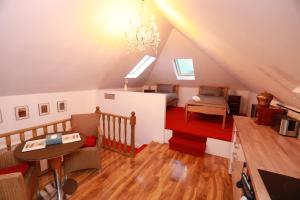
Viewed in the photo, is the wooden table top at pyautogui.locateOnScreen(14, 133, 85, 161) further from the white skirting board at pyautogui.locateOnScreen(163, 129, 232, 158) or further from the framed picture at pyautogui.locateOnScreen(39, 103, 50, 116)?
the white skirting board at pyautogui.locateOnScreen(163, 129, 232, 158)

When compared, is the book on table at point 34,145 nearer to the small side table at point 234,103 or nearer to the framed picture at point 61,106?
the framed picture at point 61,106

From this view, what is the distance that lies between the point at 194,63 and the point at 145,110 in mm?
2488

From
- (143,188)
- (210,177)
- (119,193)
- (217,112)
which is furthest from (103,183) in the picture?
(217,112)

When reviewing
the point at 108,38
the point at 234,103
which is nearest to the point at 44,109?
the point at 108,38

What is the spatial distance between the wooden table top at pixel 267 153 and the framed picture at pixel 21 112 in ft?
11.9

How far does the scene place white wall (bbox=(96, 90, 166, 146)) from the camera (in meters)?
3.45

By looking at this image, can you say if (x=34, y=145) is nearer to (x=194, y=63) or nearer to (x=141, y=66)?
(x=141, y=66)

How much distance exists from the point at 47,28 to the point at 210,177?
3.29 metres

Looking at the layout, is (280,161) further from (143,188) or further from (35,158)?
(35,158)

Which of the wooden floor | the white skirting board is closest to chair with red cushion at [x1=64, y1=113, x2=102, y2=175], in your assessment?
the wooden floor

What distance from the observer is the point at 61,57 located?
258 centimetres

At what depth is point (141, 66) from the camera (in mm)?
5312

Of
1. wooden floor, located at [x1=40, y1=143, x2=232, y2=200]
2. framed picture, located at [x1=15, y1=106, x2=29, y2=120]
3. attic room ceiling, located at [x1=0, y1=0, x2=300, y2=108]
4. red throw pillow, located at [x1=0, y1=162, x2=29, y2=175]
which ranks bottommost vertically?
wooden floor, located at [x1=40, y1=143, x2=232, y2=200]

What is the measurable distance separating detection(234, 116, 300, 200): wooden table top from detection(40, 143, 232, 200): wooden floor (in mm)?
1014
